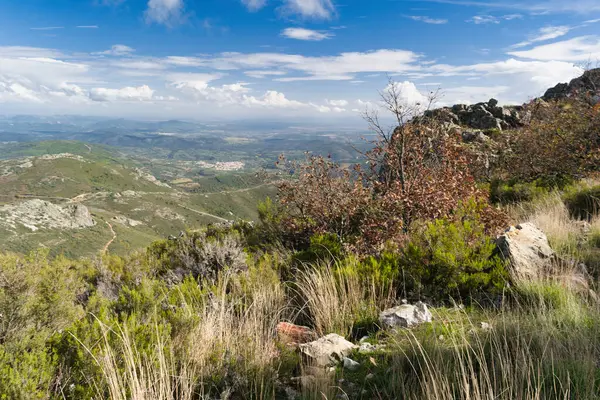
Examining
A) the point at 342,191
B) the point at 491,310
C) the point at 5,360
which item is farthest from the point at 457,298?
the point at 5,360

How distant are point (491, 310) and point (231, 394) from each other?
108 inches

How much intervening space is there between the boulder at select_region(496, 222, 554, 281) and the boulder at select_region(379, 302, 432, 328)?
1.25 meters

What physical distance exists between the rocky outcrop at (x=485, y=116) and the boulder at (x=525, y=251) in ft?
69.0

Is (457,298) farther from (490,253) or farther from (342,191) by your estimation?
(342,191)

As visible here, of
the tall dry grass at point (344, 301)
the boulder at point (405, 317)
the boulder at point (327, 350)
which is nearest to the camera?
the boulder at point (327, 350)

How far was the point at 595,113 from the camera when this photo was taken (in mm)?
9609

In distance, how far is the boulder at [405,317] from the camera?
3259 mm

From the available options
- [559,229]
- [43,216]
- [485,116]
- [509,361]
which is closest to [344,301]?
[509,361]

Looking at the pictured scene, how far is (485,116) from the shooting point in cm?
2531

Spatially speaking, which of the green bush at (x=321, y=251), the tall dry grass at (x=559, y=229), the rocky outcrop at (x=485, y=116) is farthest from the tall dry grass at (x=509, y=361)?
the rocky outcrop at (x=485, y=116)

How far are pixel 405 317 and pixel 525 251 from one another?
212 centimetres

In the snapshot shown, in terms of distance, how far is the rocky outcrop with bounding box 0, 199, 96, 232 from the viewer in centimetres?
8862

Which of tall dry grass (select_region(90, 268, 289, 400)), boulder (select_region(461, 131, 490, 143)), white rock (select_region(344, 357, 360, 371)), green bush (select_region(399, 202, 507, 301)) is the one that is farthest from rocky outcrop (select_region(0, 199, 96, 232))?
→ white rock (select_region(344, 357, 360, 371))

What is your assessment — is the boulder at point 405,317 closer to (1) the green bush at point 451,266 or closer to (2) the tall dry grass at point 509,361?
(2) the tall dry grass at point 509,361
